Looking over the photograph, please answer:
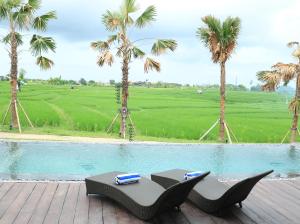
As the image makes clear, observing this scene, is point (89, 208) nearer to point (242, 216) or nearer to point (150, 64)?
point (242, 216)

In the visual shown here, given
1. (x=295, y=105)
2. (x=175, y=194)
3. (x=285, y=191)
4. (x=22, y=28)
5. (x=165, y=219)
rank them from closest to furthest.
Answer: (x=175, y=194) < (x=165, y=219) < (x=285, y=191) < (x=295, y=105) < (x=22, y=28)

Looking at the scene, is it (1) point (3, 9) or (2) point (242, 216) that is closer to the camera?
(2) point (242, 216)

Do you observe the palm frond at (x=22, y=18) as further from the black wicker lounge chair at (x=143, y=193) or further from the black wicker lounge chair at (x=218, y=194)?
the black wicker lounge chair at (x=218, y=194)

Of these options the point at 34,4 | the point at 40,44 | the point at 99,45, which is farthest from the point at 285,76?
the point at 34,4

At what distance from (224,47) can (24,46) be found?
23.3ft

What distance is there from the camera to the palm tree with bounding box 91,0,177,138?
41.9 feet

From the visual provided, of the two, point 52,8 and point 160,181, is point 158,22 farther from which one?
point 160,181

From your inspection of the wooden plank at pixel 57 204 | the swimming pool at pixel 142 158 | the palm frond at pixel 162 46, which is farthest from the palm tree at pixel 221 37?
the wooden plank at pixel 57 204

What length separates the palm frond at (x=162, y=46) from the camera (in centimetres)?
1329

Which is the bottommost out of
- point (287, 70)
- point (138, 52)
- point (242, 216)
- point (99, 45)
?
point (242, 216)

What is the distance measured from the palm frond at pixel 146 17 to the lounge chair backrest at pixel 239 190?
9.50 m

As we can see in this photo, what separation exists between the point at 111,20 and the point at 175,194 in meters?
9.54

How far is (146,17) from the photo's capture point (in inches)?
514

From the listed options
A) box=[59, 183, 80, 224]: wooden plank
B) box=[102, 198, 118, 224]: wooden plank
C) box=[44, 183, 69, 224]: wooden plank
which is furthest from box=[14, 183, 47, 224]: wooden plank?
box=[102, 198, 118, 224]: wooden plank
